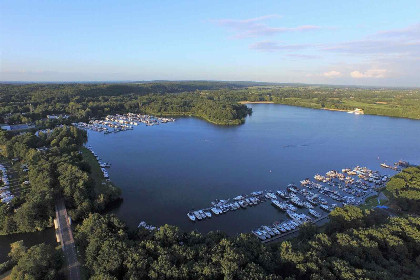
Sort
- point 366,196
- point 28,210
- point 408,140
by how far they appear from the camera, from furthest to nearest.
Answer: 1. point 408,140
2. point 366,196
3. point 28,210

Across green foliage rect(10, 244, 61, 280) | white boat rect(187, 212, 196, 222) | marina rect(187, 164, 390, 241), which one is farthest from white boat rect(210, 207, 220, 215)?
green foliage rect(10, 244, 61, 280)

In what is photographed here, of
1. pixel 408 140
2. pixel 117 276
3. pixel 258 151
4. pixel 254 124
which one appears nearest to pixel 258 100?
pixel 254 124

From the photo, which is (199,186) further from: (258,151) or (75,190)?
(258,151)

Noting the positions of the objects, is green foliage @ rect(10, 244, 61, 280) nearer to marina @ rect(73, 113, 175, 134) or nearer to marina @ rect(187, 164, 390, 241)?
marina @ rect(187, 164, 390, 241)

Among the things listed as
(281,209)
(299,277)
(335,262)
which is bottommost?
(281,209)

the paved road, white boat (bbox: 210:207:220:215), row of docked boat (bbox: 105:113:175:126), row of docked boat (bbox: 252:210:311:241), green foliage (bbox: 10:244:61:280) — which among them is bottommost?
row of docked boat (bbox: 252:210:311:241)

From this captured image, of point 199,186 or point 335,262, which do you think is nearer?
point 335,262
